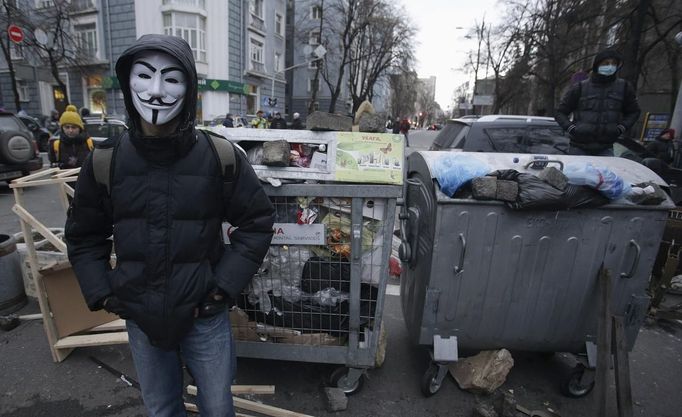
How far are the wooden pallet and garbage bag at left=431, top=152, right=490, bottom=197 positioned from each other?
2.43 metres

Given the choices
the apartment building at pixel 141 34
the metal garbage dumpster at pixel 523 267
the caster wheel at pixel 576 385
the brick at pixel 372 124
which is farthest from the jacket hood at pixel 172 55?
the apartment building at pixel 141 34

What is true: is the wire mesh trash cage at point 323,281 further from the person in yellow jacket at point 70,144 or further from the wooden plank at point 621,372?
the person in yellow jacket at point 70,144

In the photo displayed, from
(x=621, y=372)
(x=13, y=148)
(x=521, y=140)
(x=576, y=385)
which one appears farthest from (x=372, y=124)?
(x=13, y=148)

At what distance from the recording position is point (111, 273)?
5.59 ft

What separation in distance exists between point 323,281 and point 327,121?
95 cm

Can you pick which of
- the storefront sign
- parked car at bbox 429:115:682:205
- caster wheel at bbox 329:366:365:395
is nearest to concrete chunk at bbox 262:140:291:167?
caster wheel at bbox 329:366:365:395

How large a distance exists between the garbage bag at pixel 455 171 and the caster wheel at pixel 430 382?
119 cm

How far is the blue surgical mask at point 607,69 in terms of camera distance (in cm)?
401

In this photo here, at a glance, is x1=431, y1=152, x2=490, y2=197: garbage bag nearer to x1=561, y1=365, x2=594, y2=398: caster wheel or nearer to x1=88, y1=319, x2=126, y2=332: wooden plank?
x1=561, y1=365, x2=594, y2=398: caster wheel

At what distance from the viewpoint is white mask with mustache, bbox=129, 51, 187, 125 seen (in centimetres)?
152

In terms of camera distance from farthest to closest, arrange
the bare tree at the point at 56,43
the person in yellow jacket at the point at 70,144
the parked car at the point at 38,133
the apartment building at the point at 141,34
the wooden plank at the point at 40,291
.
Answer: the apartment building at the point at 141,34, the bare tree at the point at 56,43, the parked car at the point at 38,133, the person in yellow jacket at the point at 70,144, the wooden plank at the point at 40,291

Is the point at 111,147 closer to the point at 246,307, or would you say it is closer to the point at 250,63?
the point at 246,307

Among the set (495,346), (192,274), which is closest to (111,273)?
(192,274)

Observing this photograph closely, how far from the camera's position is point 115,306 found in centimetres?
166
